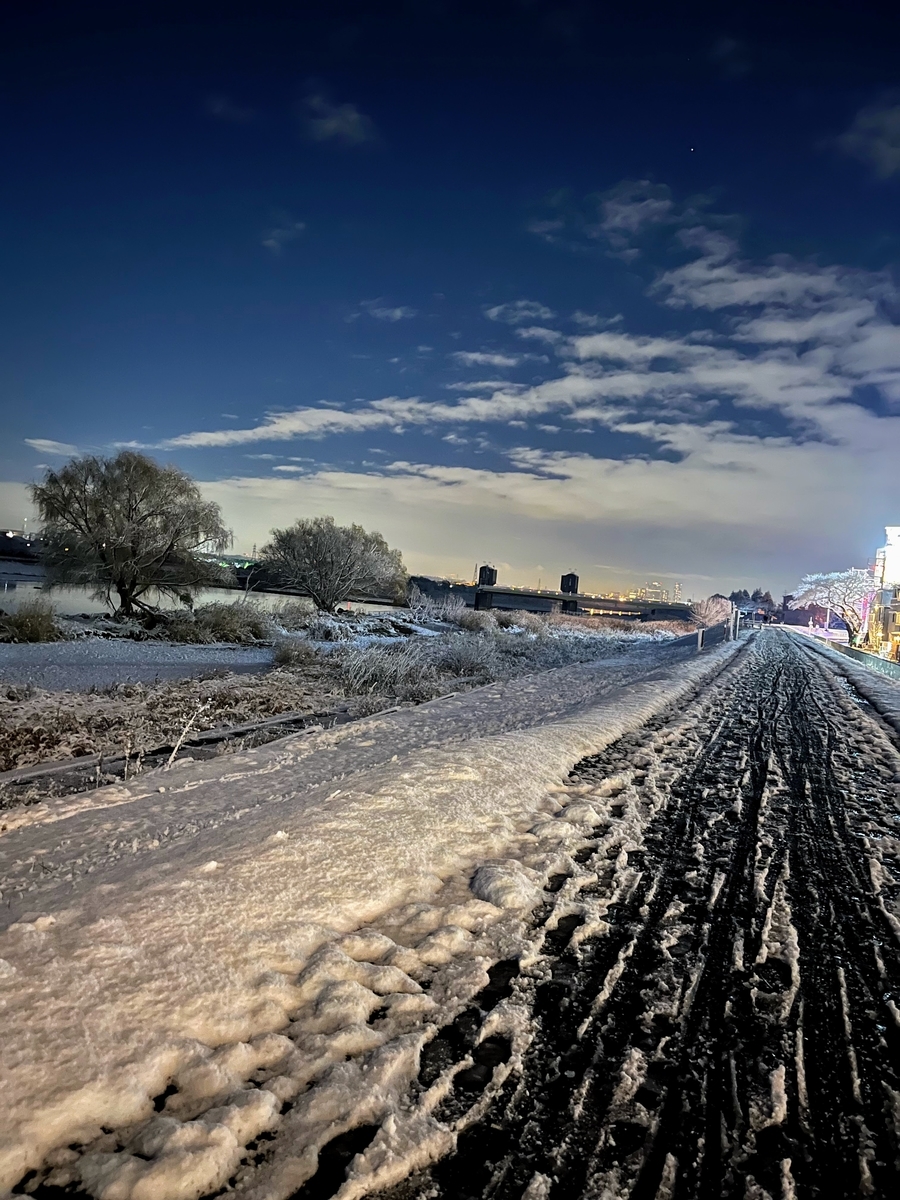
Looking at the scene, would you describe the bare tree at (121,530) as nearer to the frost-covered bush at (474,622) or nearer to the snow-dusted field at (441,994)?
the frost-covered bush at (474,622)

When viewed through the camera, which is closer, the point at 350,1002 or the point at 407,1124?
the point at 407,1124

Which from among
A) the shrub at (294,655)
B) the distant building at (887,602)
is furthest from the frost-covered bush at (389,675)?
the distant building at (887,602)

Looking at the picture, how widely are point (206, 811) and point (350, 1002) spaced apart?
9.67ft

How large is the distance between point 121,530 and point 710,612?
3257 inches

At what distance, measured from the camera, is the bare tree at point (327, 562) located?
4731 cm

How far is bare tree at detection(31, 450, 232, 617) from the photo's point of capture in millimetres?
27672

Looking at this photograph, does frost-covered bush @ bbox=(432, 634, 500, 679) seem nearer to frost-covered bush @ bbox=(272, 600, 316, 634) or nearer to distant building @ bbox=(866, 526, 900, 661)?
frost-covered bush @ bbox=(272, 600, 316, 634)

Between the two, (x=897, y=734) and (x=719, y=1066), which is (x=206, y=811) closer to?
(x=719, y=1066)

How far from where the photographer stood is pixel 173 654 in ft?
64.2

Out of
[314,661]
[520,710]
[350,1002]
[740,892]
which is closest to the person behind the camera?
[350,1002]

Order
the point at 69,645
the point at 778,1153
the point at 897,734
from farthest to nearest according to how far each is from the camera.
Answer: the point at 69,645 < the point at 897,734 < the point at 778,1153

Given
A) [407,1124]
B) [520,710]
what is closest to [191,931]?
[407,1124]

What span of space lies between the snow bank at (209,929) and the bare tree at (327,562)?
1625 inches

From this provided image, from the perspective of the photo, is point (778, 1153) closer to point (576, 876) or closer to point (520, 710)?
point (576, 876)
